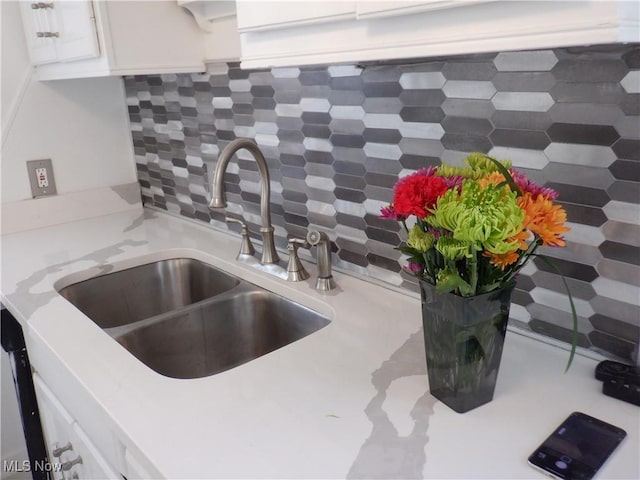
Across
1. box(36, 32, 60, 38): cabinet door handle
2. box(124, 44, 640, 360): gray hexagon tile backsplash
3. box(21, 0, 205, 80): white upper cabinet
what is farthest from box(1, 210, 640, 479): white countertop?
box(36, 32, 60, 38): cabinet door handle

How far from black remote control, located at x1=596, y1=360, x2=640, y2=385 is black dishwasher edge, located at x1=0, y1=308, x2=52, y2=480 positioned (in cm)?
131

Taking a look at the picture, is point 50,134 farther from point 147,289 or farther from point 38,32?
point 147,289

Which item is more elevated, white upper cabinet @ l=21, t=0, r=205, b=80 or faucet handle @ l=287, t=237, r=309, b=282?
white upper cabinet @ l=21, t=0, r=205, b=80

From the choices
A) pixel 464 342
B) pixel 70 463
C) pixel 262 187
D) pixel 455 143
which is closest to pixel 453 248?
pixel 464 342

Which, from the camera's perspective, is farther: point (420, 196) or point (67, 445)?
point (67, 445)

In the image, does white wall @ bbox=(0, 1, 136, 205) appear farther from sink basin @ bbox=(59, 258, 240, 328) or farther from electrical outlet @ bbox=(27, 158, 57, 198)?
sink basin @ bbox=(59, 258, 240, 328)

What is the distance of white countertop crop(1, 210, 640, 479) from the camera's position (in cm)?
70

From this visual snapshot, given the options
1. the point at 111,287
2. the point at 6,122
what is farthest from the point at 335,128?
the point at 6,122

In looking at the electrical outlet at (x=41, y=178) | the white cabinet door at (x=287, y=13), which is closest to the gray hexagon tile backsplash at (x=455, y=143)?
the white cabinet door at (x=287, y=13)

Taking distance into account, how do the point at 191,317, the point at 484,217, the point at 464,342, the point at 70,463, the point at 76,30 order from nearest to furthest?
the point at 484,217, the point at 464,342, the point at 70,463, the point at 191,317, the point at 76,30

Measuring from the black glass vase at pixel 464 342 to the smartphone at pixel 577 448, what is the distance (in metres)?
0.11

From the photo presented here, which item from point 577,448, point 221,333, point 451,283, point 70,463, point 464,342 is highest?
point 451,283

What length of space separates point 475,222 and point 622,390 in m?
0.40

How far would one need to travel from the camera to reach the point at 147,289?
159cm
